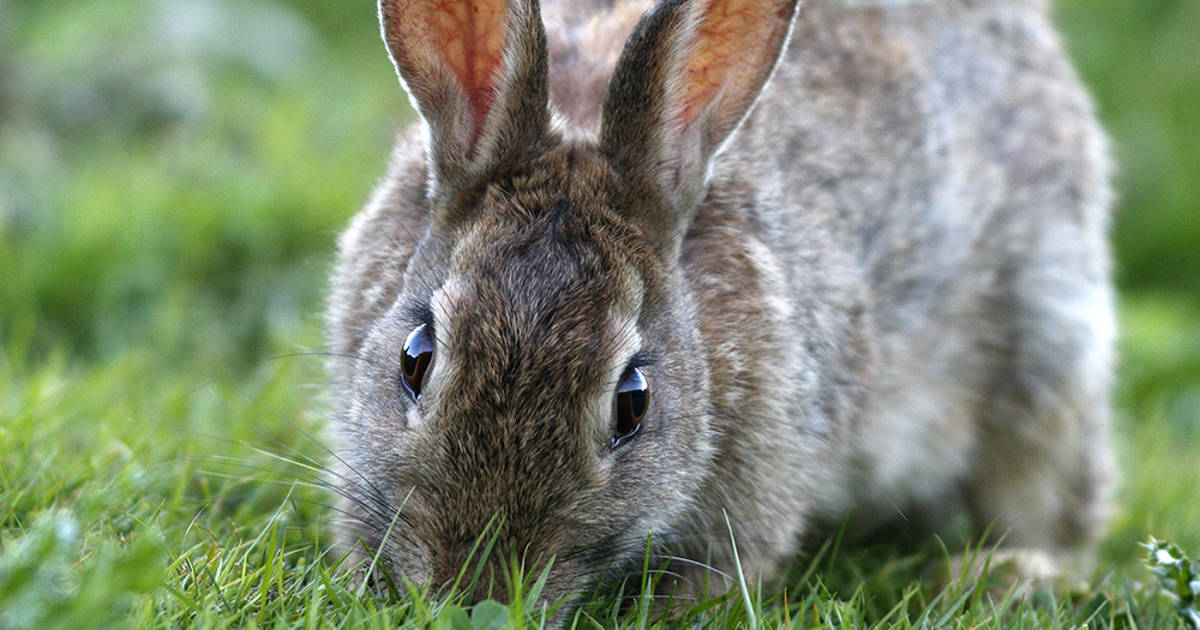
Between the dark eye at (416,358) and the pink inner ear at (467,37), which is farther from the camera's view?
the pink inner ear at (467,37)

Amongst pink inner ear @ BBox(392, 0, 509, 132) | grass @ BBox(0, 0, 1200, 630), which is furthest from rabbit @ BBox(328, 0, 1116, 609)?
grass @ BBox(0, 0, 1200, 630)

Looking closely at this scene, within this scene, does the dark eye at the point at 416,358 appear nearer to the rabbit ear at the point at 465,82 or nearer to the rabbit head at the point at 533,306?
the rabbit head at the point at 533,306

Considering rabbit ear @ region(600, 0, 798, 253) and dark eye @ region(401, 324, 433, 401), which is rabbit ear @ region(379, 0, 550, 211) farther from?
dark eye @ region(401, 324, 433, 401)

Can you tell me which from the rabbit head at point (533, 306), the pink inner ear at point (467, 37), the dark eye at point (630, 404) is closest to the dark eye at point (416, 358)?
the rabbit head at point (533, 306)

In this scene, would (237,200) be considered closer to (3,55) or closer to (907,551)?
(3,55)

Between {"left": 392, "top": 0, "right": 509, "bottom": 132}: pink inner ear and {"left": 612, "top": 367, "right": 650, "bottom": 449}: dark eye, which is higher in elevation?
{"left": 392, "top": 0, "right": 509, "bottom": 132}: pink inner ear

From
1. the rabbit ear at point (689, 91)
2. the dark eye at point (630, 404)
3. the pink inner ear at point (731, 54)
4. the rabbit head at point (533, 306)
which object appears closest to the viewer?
the rabbit head at point (533, 306)

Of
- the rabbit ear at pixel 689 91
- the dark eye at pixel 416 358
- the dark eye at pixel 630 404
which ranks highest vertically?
the rabbit ear at pixel 689 91
